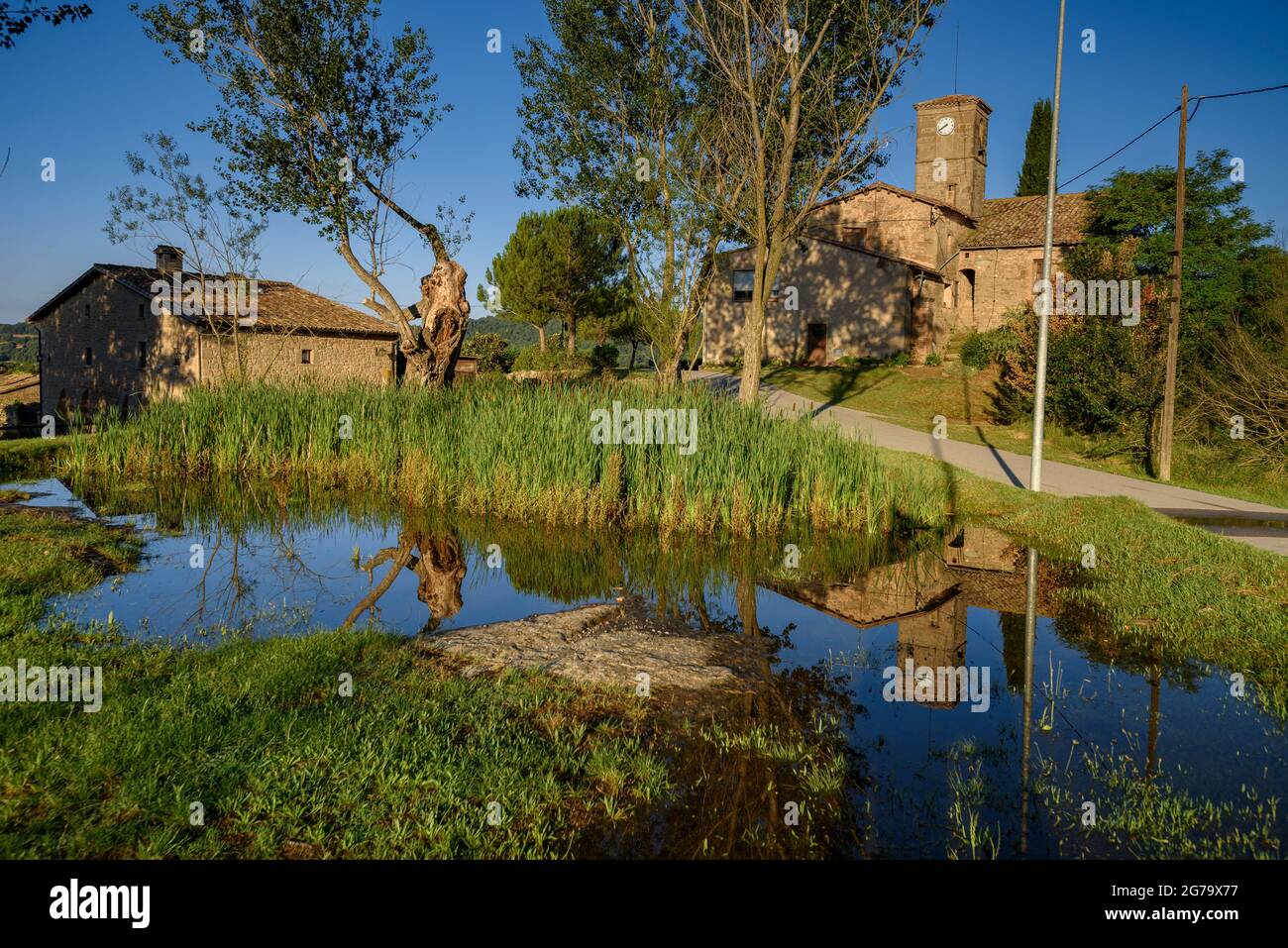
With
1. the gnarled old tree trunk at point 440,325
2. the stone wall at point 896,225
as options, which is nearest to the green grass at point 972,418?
the stone wall at point 896,225

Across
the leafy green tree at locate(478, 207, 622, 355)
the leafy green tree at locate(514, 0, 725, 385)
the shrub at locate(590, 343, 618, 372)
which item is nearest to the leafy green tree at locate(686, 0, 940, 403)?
the leafy green tree at locate(514, 0, 725, 385)

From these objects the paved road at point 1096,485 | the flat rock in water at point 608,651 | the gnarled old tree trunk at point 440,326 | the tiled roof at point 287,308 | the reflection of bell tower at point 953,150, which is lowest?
the flat rock in water at point 608,651

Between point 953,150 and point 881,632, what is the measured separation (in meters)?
41.3

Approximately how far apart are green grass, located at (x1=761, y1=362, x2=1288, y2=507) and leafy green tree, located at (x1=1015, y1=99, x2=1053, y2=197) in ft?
79.8

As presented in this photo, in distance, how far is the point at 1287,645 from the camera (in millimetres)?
6453

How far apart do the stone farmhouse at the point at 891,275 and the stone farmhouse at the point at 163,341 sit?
54.7 ft

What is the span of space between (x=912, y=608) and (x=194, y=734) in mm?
6567

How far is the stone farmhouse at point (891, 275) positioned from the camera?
1369 inches

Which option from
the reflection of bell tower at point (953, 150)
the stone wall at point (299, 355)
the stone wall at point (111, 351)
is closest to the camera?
the stone wall at point (299, 355)

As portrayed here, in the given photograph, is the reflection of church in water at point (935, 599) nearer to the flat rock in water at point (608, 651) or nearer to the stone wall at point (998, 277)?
the flat rock in water at point (608, 651)

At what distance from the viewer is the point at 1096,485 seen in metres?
15.6

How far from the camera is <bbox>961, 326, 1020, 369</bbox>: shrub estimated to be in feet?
94.5
